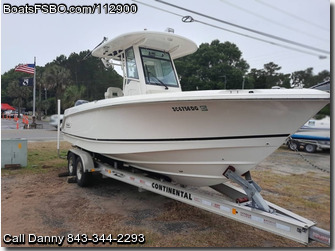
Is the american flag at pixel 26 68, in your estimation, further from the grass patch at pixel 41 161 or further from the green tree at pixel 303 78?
the green tree at pixel 303 78

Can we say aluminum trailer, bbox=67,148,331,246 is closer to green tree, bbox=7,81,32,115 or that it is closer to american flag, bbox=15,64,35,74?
american flag, bbox=15,64,35,74

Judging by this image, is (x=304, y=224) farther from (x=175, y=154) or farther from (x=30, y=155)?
(x=30, y=155)

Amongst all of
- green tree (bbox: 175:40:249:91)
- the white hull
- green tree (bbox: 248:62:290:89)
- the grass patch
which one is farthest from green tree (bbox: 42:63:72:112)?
the white hull

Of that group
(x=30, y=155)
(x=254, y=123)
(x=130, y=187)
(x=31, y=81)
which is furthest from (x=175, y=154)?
(x=31, y=81)

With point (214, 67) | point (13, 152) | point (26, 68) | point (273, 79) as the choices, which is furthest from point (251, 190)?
point (214, 67)

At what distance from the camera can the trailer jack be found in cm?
321

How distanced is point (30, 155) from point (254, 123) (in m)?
8.35

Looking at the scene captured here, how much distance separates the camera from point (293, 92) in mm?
2865

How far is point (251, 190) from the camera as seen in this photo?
3369 millimetres

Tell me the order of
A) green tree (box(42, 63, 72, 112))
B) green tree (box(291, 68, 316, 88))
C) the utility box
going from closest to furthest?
1. green tree (box(291, 68, 316, 88))
2. the utility box
3. green tree (box(42, 63, 72, 112))

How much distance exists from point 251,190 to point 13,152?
21.1ft

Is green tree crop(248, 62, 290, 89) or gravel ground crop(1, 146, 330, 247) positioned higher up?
green tree crop(248, 62, 290, 89)

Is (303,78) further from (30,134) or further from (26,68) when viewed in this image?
(30,134)

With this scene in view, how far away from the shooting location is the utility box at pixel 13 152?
23.4ft
